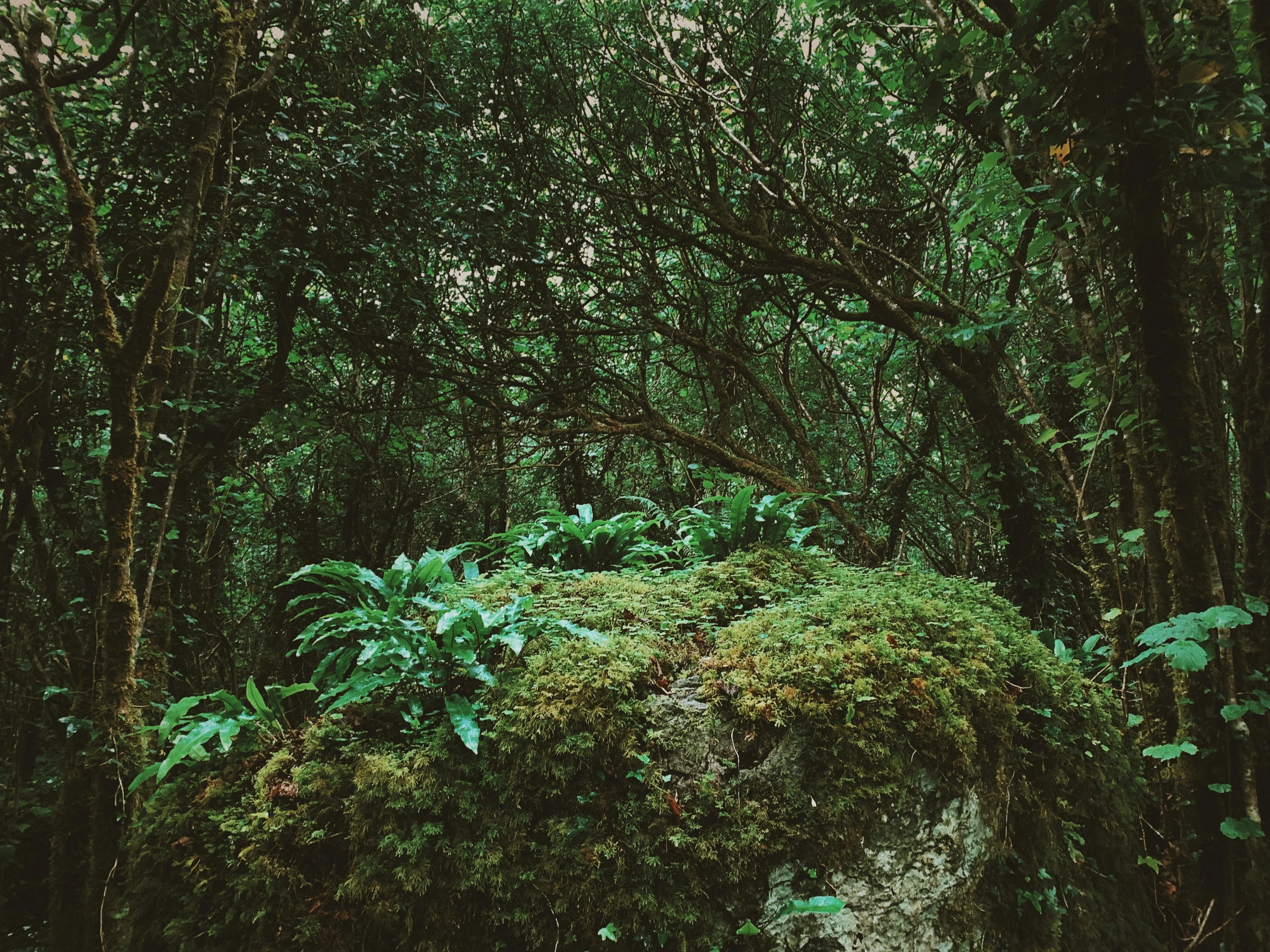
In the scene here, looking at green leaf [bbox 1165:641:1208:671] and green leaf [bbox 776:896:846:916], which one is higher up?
green leaf [bbox 1165:641:1208:671]

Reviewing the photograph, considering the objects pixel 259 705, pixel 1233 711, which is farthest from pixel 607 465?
pixel 1233 711

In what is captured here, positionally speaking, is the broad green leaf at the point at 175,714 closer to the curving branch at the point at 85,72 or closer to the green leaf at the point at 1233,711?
the curving branch at the point at 85,72

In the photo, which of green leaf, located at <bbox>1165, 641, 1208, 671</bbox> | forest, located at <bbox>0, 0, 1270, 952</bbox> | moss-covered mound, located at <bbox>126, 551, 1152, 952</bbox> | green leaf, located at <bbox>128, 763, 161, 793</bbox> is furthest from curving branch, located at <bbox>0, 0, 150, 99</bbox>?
green leaf, located at <bbox>1165, 641, 1208, 671</bbox>

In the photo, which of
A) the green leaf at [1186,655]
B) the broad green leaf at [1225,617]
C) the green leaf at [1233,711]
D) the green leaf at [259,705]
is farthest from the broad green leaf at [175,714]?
the green leaf at [1233,711]

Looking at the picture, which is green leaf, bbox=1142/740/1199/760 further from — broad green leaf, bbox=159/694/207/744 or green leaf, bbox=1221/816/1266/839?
broad green leaf, bbox=159/694/207/744

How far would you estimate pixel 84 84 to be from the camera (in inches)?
163

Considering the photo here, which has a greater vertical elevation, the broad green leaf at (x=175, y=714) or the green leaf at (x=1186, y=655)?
the broad green leaf at (x=175, y=714)

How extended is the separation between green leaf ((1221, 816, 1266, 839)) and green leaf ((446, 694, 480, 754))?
2.58m

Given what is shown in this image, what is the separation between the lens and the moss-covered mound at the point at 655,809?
1.75 metres

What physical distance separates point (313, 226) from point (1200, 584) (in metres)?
5.98

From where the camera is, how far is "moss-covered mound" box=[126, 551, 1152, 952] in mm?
1750

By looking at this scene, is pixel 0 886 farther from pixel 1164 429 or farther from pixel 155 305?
pixel 1164 429

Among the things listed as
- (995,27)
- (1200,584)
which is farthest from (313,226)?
(1200,584)

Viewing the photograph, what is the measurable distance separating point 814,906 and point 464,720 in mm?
1187
